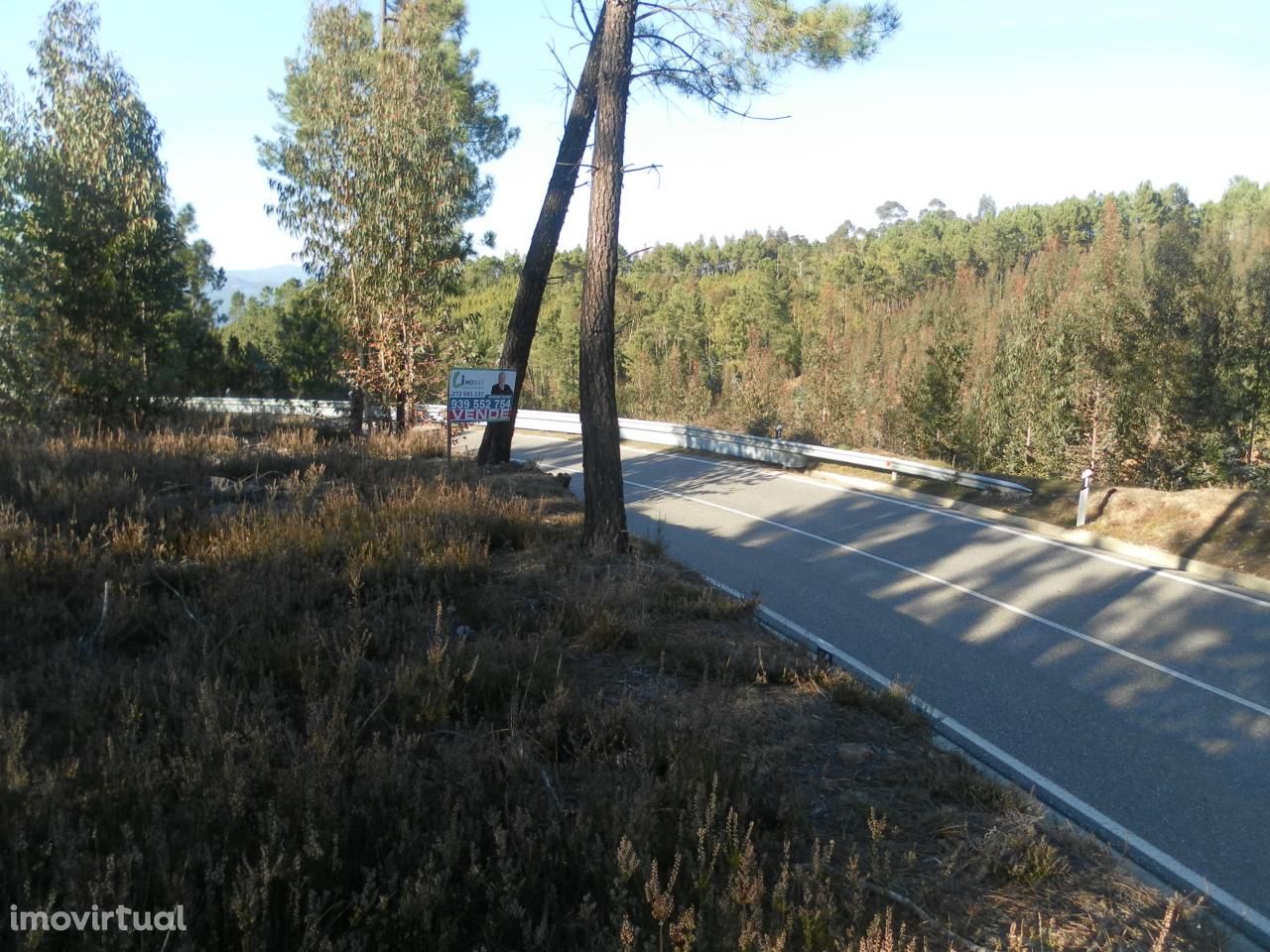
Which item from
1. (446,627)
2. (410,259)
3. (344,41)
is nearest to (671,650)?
(446,627)

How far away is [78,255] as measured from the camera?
16.0m

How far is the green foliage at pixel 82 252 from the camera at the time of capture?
51.9 ft

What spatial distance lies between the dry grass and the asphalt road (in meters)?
1.07

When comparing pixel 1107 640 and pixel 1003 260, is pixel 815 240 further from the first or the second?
pixel 1107 640

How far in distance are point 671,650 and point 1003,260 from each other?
104m

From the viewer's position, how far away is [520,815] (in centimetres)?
335

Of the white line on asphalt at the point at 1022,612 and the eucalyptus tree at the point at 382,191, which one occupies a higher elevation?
the eucalyptus tree at the point at 382,191

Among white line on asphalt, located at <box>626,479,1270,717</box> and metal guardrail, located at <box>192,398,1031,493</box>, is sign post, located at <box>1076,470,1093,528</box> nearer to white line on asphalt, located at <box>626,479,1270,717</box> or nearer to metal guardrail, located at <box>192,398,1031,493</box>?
metal guardrail, located at <box>192,398,1031,493</box>

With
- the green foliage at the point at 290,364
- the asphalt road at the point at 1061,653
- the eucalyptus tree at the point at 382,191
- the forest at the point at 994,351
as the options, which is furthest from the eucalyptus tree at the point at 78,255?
the green foliage at the point at 290,364

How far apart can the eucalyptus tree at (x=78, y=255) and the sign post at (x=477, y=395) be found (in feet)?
25.2

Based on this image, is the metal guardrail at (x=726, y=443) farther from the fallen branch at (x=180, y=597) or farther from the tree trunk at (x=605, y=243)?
the fallen branch at (x=180, y=597)

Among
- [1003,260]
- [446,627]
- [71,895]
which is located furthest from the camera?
[1003,260]

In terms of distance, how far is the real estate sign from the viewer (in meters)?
12.4

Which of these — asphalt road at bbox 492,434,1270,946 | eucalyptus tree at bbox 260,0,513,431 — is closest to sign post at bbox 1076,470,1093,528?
asphalt road at bbox 492,434,1270,946
